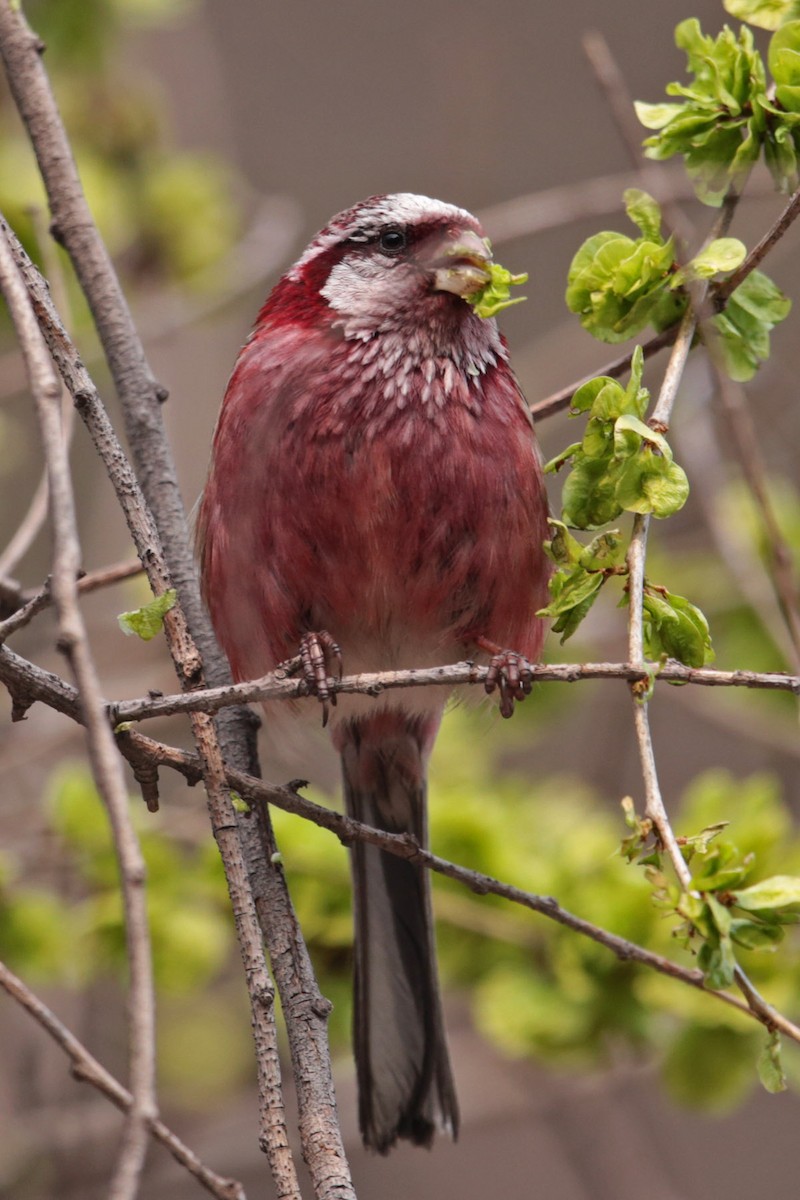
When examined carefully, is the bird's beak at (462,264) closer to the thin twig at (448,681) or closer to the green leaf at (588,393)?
the green leaf at (588,393)

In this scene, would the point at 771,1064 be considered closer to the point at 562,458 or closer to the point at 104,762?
the point at 562,458

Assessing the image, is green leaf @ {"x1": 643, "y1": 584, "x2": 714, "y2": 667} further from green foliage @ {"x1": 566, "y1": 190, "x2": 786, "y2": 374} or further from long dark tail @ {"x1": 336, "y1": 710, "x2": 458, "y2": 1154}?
long dark tail @ {"x1": 336, "y1": 710, "x2": 458, "y2": 1154}

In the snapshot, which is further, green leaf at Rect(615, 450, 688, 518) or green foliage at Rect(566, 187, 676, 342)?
green foliage at Rect(566, 187, 676, 342)

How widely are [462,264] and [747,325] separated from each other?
2.33ft

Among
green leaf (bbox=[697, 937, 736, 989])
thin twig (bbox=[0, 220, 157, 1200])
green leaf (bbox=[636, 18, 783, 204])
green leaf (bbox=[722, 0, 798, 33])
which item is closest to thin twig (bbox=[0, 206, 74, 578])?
thin twig (bbox=[0, 220, 157, 1200])

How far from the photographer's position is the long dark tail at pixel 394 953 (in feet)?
11.3

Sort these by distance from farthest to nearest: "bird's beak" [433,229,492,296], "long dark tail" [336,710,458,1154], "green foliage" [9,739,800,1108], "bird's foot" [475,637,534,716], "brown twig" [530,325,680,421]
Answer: "green foliage" [9,739,800,1108] < "long dark tail" [336,710,458,1154] < "bird's beak" [433,229,492,296] < "bird's foot" [475,637,534,716] < "brown twig" [530,325,680,421]

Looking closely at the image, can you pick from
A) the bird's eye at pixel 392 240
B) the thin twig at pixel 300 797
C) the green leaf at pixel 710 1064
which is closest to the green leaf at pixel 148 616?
the thin twig at pixel 300 797

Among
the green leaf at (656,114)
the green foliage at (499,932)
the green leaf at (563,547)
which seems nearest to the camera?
the green leaf at (563,547)

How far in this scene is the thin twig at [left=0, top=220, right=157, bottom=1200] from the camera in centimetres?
147

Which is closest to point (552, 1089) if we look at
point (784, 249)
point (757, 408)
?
point (757, 408)

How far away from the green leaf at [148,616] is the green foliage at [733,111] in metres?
1.24

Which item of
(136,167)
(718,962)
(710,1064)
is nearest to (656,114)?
(718,962)

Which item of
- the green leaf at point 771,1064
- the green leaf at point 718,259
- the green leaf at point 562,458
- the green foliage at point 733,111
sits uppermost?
the green foliage at point 733,111
